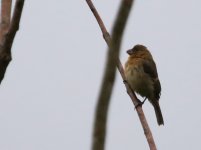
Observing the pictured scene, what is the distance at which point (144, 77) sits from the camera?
26.2ft

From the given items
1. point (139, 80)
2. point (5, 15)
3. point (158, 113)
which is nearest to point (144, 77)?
point (139, 80)

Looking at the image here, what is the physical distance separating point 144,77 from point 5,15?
516 centimetres

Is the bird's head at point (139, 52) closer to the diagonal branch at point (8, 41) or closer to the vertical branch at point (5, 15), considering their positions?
the vertical branch at point (5, 15)

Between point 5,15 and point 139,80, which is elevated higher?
→ point 5,15

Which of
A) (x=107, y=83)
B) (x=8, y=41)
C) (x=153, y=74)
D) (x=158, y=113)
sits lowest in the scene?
(x=158, y=113)

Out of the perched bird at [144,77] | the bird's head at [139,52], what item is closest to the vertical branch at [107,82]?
the perched bird at [144,77]

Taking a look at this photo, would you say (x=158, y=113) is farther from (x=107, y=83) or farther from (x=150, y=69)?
(x=107, y=83)

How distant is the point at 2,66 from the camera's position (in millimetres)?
2754

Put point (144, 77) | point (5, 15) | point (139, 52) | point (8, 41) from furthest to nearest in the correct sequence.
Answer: point (139, 52), point (144, 77), point (5, 15), point (8, 41)

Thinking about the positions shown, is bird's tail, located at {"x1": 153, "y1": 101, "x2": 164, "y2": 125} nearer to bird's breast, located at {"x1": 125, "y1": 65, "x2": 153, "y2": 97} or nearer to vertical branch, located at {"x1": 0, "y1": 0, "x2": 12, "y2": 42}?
bird's breast, located at {"x1": 125, "y1": 65, "x2": 153, "y2": 97}

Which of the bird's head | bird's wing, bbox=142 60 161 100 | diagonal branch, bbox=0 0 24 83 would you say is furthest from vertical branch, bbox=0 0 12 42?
the bird's head

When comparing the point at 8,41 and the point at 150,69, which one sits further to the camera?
the point at 150,69

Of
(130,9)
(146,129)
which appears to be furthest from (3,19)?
(130,9)

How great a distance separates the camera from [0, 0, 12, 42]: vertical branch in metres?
2.93
